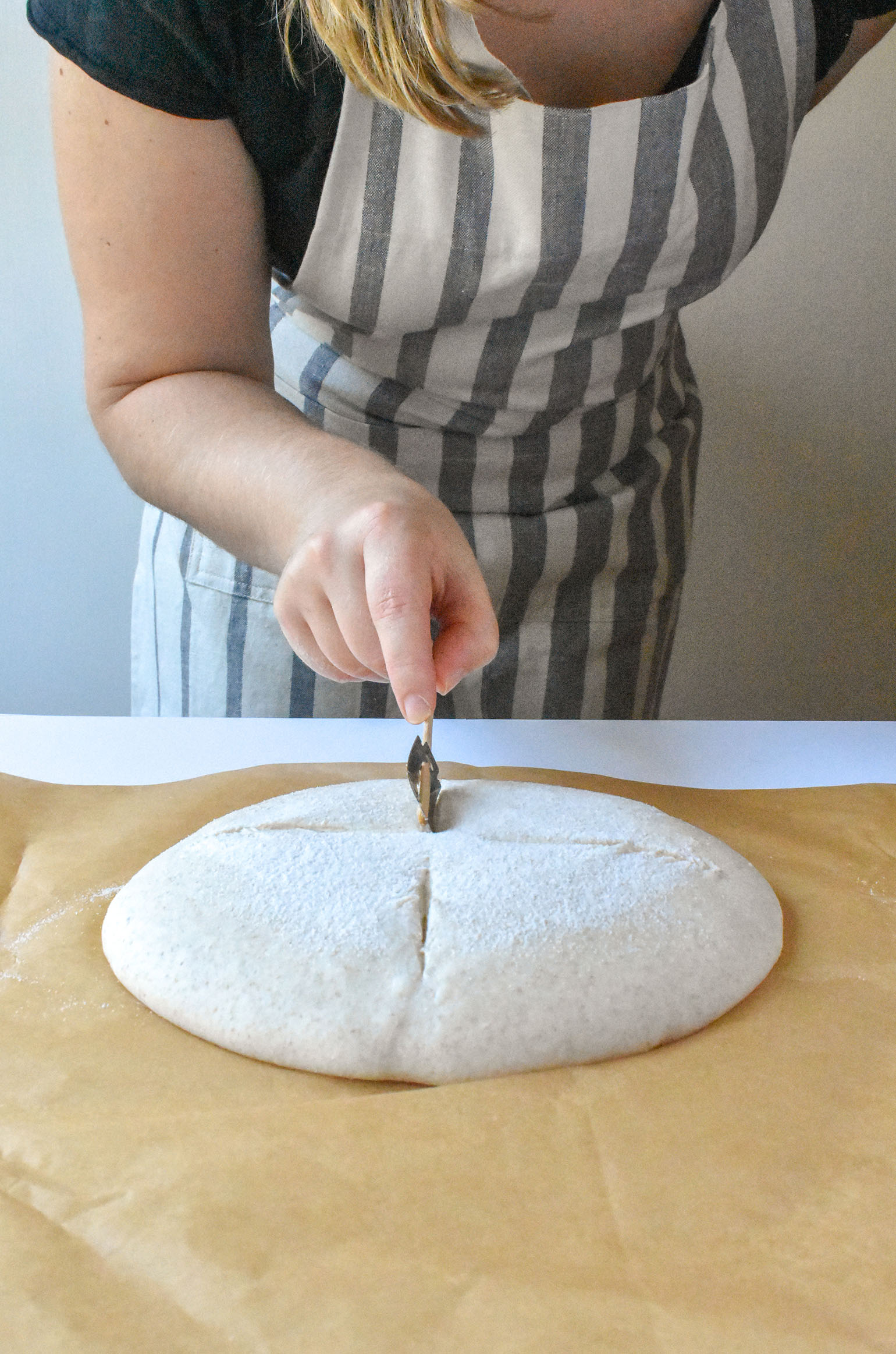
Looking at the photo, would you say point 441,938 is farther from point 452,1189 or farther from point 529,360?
point 529,360

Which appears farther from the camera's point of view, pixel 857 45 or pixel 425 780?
pixel 857 45

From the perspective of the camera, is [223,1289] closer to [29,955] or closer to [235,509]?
[29,955]

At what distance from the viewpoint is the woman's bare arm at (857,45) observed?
122 cm

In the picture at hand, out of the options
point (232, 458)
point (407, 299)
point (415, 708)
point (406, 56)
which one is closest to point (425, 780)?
point (415, 708)

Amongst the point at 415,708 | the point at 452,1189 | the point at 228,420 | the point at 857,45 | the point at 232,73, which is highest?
the point at 857,45

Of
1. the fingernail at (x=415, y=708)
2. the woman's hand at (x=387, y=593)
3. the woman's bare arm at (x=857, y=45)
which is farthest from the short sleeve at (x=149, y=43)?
the woman's bare arm at (x=857, y=45)

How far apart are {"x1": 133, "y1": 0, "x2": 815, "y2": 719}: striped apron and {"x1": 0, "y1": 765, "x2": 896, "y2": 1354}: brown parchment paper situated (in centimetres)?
54

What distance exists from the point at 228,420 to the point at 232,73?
0.29 meters

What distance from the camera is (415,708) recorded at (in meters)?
0.76

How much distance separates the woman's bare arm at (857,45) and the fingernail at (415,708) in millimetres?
895

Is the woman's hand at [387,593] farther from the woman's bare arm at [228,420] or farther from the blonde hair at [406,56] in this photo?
the blonde hair at [406,56]

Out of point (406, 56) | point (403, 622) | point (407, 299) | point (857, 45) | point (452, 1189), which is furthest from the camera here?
point (857, 45)

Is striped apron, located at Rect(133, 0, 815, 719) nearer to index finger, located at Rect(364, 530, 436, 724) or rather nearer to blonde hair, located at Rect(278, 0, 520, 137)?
blonde hair, located at Rect(278, 0, 520, 137)

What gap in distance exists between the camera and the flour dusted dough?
0.70m
